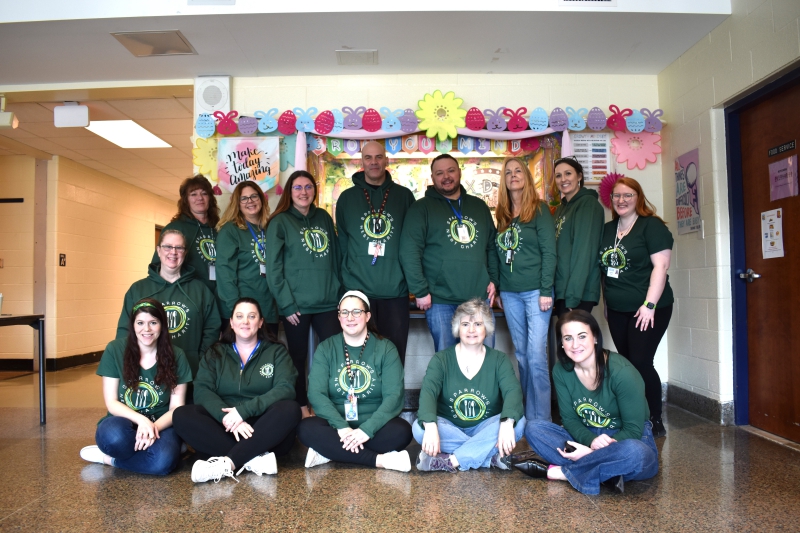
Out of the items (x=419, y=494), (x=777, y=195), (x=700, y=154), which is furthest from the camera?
(x=700, y=154)

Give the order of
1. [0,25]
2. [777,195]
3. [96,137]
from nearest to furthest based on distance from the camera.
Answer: [777,195], [0,25], [96,137]

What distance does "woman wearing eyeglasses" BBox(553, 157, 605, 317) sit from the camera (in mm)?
3270

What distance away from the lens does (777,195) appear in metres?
3.20

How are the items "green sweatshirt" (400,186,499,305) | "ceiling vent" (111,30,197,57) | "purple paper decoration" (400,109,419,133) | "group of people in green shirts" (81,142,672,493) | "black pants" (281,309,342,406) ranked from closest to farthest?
"group of people in green shirts" (81,142,672,493) → "green sweatshirt" (400,186,499,305) → "black pants" (281,309,342,406) → "ceiling vent" (111,30,197,57) → "purple paper decoration" (400,109,419,133)

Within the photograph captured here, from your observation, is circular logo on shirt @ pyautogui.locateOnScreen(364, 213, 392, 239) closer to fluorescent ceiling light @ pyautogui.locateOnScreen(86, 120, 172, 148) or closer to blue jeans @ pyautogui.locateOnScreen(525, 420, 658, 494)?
blue jeans @ pyautogui.locateOnScreen(525, 420, 658, 494)

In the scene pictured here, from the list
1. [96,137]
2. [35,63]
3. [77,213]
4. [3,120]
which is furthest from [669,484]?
[77,213]

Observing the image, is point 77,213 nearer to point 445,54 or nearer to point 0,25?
point 0,25

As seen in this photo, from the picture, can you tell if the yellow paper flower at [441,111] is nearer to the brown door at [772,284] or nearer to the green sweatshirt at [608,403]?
the brown door at [772,284]

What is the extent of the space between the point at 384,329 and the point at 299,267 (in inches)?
25.1

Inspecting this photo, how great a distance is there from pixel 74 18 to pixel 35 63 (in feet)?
3.22

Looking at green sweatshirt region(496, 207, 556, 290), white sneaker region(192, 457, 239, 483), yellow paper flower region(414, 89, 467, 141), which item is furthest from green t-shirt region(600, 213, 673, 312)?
white sneaker region(192, 457, 239, 483)

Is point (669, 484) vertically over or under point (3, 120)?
under

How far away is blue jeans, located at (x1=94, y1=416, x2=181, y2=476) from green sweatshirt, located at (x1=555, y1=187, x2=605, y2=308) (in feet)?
7.35

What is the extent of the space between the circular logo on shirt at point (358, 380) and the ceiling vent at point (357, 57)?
2.24 m
